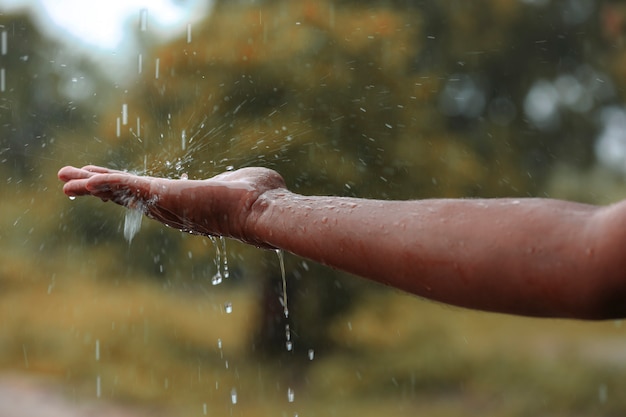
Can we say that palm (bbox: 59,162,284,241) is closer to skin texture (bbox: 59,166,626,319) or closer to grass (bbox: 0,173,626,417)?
skin texture (bbox: 59,166,626,319)

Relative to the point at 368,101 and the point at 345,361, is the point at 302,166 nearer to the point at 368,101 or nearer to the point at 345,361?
the point at 368,101

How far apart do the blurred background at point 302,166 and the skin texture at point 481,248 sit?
486cm

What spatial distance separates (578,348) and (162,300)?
3.80 m

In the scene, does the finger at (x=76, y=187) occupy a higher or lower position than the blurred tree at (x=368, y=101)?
higher

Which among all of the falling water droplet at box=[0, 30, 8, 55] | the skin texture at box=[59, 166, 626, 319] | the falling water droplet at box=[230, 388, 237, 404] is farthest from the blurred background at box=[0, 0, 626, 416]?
the skin texture at box=[59, 166, 626, 319]

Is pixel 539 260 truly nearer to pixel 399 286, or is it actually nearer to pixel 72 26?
pixel 399 286

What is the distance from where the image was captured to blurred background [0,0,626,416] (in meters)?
6.84

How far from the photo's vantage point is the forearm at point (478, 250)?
41.9 inches

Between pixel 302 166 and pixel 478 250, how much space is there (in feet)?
17.7

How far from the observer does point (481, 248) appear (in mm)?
1114

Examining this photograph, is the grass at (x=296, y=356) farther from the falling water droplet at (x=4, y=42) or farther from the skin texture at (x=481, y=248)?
the skin texture at (x=481, y=248)

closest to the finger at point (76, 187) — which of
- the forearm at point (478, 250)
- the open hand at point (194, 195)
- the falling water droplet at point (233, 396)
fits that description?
the open hand at point (194, 195)

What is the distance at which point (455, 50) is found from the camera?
7656 mm

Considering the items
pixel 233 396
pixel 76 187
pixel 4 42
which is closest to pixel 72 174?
pixel 76 187
